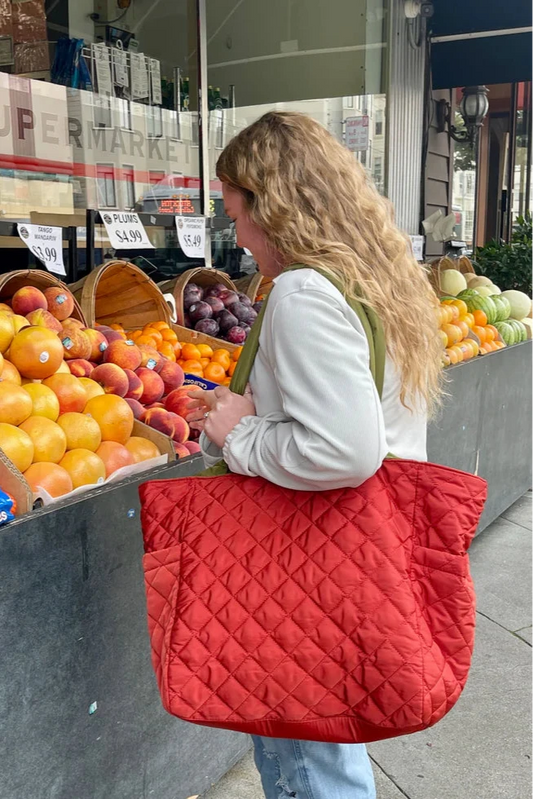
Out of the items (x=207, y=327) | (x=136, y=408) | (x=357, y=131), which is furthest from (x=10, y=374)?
(x=357, y=131)

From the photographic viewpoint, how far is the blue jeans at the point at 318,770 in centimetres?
153

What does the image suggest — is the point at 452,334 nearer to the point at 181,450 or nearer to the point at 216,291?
the point at 216,291

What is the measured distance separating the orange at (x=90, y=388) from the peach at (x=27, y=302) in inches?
15.7

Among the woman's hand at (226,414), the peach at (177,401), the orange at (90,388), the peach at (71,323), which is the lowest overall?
the peach at (177,401)

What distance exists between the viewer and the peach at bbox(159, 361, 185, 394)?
284cm

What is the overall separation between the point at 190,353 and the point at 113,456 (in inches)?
45.6

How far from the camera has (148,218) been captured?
368cm

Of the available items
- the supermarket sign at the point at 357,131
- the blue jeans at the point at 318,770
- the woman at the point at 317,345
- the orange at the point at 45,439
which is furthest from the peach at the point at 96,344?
the supermarket sign at the point at 357,131

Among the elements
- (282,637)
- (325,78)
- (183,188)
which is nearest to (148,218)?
(183,188)

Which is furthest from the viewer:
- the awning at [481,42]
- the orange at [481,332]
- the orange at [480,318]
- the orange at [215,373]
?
the awning at [481,42]

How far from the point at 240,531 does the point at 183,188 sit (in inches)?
184

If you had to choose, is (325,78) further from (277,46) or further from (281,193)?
(281,193)

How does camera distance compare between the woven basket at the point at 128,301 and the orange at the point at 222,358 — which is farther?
the woven basket at the point at 128,301

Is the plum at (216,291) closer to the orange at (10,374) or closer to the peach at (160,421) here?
the peach at (160,421)
